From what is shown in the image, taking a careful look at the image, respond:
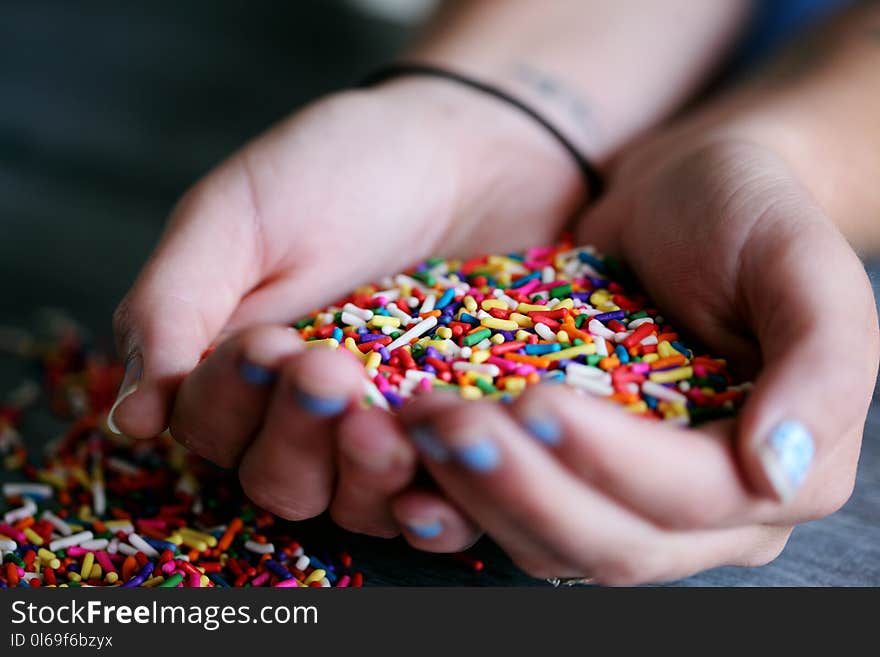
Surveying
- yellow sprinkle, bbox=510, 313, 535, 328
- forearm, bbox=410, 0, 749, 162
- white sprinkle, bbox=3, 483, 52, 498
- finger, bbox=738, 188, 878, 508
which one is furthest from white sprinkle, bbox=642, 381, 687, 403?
forearm, bbox=410, 0, 749, 162

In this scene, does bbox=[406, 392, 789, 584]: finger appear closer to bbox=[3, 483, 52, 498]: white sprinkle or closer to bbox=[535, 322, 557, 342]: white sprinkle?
bbox=[535, 322, 557, 342]: white sprinkle

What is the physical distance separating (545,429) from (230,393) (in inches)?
15.2

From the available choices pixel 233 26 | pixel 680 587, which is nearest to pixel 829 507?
pixel 680 587

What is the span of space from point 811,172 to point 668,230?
16.7 inches

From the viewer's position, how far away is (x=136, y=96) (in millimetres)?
2773

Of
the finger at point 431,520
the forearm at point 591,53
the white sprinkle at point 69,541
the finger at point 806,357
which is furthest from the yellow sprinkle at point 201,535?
the forearm at point 591,53

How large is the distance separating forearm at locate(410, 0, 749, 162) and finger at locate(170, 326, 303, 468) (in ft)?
3.95

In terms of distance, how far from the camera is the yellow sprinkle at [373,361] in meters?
1.05

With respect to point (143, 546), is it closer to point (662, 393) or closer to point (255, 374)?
point (255, 374)

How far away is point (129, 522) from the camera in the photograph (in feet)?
4.06

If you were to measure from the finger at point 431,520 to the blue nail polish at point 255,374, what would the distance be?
0.20 metres

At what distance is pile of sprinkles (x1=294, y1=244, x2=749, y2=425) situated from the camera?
101 cm

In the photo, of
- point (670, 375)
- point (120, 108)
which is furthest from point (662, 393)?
point (120, 108)

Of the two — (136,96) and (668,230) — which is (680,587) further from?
(136,96)
